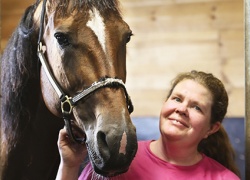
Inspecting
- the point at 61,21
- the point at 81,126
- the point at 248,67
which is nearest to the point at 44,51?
the point at 61,21

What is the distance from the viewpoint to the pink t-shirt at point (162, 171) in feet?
3.42

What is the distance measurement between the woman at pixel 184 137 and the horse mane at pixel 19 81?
0.24 m

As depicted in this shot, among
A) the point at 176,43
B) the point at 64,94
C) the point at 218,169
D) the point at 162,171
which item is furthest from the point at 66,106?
the point at 176,43

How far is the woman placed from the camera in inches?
41.6

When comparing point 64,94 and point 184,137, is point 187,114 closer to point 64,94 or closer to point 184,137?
point 184,137

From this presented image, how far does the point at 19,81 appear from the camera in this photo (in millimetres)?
1137

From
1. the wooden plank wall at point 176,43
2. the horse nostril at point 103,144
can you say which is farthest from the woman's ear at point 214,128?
the wooden plank wall at point 176,43

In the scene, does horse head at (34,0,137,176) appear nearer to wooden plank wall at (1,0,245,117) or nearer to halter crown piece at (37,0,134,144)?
halter crown piece at (37,0,134,144)

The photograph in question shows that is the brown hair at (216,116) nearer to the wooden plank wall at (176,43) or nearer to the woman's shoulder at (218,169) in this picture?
the woman's shoulder at (218,169)

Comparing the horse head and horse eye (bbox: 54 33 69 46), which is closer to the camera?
the horse head

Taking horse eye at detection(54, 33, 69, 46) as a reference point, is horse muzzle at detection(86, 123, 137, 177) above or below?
below

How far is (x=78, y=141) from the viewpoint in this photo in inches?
37.2

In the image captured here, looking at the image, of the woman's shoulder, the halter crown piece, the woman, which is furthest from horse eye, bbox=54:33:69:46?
the woman's shoulder

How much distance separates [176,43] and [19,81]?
4.84 ft
